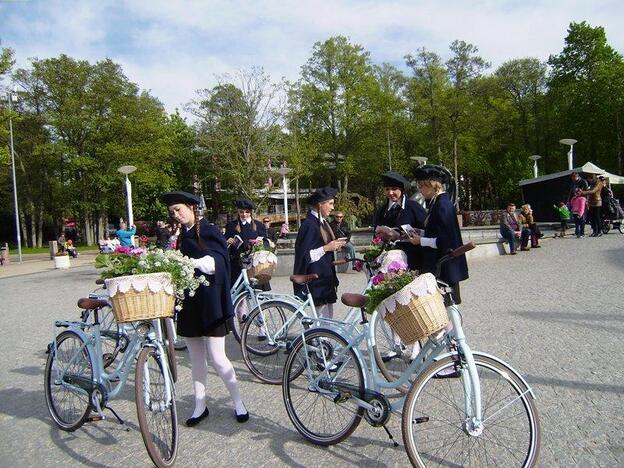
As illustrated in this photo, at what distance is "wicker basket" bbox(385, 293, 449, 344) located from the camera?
3.01 m

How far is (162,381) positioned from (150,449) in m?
0.44

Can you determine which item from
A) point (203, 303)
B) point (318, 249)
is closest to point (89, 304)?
point (203, 303)

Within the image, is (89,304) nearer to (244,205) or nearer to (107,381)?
(107,381)

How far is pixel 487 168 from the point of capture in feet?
158

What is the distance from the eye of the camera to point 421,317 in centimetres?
302

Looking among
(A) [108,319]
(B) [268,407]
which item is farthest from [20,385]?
(B) [268,407]

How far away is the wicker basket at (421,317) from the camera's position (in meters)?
3.01

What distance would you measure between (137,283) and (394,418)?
7.64 ft

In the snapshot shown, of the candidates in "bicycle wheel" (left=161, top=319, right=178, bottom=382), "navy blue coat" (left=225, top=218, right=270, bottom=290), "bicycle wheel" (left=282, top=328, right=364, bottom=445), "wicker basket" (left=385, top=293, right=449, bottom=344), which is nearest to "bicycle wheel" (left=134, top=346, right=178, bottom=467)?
"bicycle wheel" (left=161, top=319, right=178, bottom=382)

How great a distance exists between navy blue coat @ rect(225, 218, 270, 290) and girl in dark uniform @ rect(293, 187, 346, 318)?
2004mm

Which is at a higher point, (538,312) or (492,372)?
(492,372)

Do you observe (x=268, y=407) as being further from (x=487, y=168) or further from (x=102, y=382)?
(x=487, y=168)

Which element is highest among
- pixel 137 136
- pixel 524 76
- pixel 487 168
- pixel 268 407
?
pixel 524 76

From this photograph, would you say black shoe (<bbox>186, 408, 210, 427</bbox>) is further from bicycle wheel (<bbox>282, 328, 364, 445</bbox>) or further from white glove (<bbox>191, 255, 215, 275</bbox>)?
white glove (<bbox>191, 255, 215, 275</bbox>)
